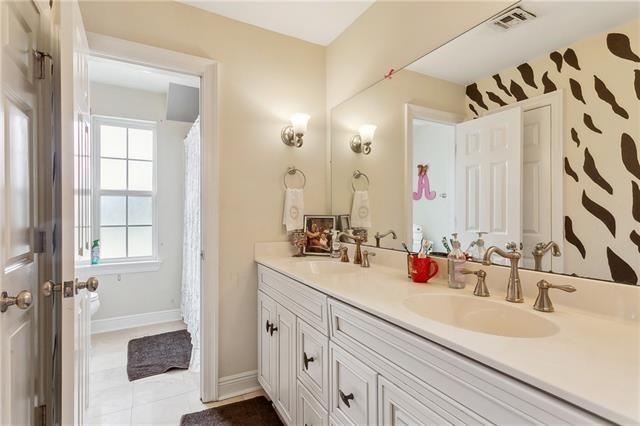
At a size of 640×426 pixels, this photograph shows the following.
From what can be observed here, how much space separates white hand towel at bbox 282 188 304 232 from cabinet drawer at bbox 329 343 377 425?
1097 mm

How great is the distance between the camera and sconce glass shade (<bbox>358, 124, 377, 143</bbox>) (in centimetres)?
199

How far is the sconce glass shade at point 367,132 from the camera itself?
6.54ft

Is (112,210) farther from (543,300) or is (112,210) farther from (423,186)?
(543,300)

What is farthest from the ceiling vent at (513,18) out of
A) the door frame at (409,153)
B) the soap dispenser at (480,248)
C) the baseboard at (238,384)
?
the baseboard at (238,384)

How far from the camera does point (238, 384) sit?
6.68 ft

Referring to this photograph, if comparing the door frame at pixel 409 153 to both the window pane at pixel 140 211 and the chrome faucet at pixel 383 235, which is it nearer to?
the chrome faucet at pixel 383 235

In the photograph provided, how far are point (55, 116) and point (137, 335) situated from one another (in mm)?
2336

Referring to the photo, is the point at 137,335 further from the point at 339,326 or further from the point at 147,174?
the point at 339,326

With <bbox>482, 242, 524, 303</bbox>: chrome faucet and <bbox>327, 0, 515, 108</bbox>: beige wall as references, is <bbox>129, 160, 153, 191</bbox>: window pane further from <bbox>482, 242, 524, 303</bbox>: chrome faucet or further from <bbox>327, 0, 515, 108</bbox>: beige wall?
<bbox>482, 242, 524, 303</bbox>: chrome faucet

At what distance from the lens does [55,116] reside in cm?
131

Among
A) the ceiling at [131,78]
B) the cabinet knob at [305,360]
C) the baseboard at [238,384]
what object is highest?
the ceiling at [131,78]

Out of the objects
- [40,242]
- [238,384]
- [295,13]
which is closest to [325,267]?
[238,384]

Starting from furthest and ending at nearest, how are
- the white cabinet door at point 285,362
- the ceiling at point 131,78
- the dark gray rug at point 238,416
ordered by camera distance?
the ceiling at point 131,78 < the dark gray rug at point 238,416 < the white cabinet door at point 285,362

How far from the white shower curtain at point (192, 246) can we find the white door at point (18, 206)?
1262 mm
